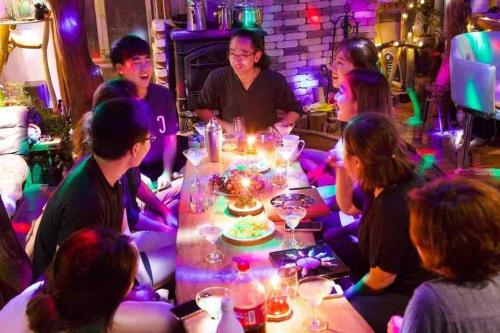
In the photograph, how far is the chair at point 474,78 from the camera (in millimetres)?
4840

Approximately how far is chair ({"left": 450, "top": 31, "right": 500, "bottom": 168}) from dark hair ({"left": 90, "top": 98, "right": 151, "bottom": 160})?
11.6ft

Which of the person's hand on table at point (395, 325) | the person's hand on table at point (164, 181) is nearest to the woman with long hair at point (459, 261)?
the person's hand on table at point (395, 325)

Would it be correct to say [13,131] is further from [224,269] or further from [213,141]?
[224,269]

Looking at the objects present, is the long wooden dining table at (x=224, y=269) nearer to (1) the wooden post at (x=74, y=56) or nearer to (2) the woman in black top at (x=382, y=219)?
(2) the woman in black top at (x=382, y=219)

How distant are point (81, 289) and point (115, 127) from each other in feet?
3.23

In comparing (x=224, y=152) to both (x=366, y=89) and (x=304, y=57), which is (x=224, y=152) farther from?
(x=304, y=57)

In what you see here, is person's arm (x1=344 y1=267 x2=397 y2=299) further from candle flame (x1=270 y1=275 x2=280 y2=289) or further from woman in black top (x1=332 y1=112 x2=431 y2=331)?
candle flame (x1=270 y1=275 x2=280 y2=289)

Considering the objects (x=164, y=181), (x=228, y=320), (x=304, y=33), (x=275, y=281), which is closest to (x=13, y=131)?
(x=164, y=181)

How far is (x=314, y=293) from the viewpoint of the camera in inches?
73.4

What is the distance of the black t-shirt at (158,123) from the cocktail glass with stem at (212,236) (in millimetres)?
1612

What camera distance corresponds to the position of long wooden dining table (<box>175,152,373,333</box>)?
6.07 ft

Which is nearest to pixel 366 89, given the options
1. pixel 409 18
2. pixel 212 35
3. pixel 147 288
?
pixel 147 288

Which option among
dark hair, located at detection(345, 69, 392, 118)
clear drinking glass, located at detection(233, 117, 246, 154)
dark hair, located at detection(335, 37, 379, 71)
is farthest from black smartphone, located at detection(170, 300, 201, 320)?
dark hair, located at detection(335, 37, 379, 71)

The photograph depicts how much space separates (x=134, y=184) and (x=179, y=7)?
143 inches
